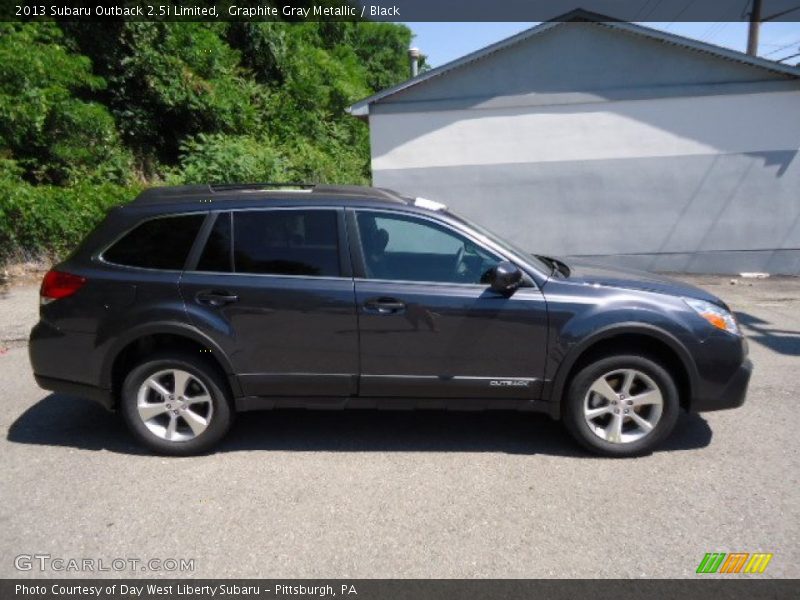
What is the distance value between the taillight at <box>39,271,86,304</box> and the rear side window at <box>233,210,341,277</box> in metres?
1.06

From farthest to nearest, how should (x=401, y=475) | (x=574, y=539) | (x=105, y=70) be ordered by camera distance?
(x=105, y=70), (x=401, y=475), (x=574, y=539)

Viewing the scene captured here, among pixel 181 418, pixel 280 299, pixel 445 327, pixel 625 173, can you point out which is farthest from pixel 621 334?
pixel 625 173

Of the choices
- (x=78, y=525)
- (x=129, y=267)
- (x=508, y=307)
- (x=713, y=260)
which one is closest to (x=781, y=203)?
(x=713, y=260)

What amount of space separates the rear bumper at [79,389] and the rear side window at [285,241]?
1.23 metres

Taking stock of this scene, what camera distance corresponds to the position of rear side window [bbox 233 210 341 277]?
4.04 metres

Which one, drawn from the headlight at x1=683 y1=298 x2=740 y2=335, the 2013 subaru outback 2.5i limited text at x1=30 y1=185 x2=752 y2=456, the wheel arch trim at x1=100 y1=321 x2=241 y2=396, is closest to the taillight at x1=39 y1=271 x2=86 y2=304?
the 2013 subaru outback 2.5i limited text at x1=30 y1=185 x2=752 y2=456

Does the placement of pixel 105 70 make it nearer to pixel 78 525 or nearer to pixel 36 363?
pixel 36 363

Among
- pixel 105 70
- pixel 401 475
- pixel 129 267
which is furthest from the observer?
pixel 105 70

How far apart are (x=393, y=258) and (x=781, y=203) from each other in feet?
31.7

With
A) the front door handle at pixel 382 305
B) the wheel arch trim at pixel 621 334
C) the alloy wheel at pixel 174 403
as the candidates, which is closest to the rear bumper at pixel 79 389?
the alloy wheel at pixel 174 403

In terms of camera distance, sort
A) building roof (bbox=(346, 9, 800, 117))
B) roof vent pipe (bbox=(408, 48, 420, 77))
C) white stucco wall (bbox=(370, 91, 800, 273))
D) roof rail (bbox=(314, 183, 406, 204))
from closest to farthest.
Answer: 1. roof rail (bbox=(314, 183, 406, 204))
2. building roof (bbox=(346, 9, 800, 117))
3. white stucco wall (bbox=(370, 91, 800, 273))
4. roof vent pipe (bbox=(408, 48, 420, 77))

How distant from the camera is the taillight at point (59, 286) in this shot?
13.4 feet

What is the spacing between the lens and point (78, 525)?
3320 millimetres

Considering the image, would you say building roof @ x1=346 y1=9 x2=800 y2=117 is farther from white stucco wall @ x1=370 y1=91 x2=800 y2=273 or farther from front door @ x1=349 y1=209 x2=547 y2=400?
front door @ x1=349 y1=209 x2=547 y2=400
